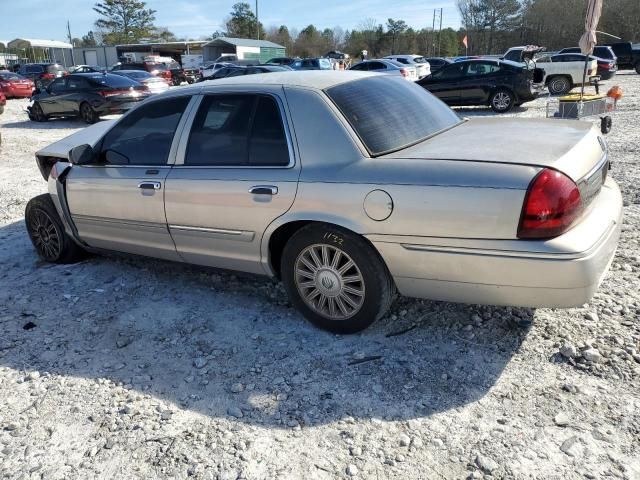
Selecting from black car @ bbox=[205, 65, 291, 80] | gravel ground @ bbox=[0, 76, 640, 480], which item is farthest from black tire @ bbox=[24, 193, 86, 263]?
black car @ bbox=[205, 65, 291, 80]

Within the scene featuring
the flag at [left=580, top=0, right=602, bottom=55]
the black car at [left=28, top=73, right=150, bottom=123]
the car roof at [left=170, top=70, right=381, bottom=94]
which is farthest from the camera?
the black car at [left=28, top=73, right=150, bottom=123]

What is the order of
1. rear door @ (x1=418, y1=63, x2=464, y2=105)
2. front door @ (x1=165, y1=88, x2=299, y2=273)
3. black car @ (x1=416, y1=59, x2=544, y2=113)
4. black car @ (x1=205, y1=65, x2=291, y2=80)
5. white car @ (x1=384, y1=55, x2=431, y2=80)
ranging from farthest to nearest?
1. white car @ (x1=384, y1=55, x2=431, y2=80)
2. black car @ (x1=205, y1=65, x2=291, y2=80)
3. rear door @ (x1=418, y1=63, x2=464, y2=105)
4. black car @ (x1=416, y1=59, x2=544, y2=113)
5. front door @ (x1=165, y1=88, x2=299, y2=273)

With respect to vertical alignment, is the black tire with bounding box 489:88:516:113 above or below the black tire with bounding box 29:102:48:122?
above

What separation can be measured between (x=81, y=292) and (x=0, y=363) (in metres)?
1.05

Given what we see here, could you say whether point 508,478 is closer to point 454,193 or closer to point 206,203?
point 454,193

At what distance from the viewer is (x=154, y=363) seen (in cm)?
330

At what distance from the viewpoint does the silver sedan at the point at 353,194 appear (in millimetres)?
2736

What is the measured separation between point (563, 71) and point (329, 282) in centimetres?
1977

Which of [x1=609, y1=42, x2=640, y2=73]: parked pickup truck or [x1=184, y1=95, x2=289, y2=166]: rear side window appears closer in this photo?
[x1=184, y1=95, x2=289, y2=166]: rear side window

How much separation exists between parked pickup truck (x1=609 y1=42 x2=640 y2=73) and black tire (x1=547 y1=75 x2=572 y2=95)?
14969 mm

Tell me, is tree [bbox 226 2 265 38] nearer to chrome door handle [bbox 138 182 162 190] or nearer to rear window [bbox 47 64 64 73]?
rear window [bbox 47 64 64 73]

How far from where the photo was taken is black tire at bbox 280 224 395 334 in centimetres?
317

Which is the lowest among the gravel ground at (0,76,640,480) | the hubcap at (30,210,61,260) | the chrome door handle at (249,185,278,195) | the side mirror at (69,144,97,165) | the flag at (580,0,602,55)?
the gravel ground at (0,76,640,480)

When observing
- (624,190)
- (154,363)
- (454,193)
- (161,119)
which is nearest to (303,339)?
(154,363)
